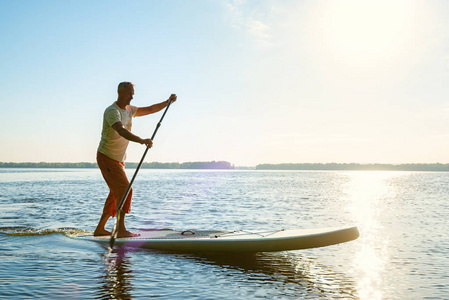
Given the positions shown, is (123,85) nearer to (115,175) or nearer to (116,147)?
(116,147)

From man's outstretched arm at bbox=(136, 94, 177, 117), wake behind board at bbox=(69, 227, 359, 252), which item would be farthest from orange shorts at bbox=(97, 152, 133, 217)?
man's outstretched arm at bbox=(136, 94, 177, 117)

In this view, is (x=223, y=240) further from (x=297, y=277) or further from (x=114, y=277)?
(x=114, y=277)

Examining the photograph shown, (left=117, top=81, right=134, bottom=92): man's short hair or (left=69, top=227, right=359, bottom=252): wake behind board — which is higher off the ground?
(left=117, top=81, right=134, bottom=92): man's short hair

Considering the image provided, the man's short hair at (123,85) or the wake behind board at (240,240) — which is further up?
the man's short hair at (123,85)

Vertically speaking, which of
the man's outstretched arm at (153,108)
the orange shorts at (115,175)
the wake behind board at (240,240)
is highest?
the man's outstretched arm at (153,108)

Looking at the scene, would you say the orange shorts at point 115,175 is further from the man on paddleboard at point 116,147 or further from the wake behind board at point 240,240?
the wake behind board at point 240,240

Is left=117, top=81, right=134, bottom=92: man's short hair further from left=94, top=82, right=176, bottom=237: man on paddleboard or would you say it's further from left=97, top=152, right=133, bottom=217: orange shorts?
left=97, top=152, right=133, bottom=217: orange shorts

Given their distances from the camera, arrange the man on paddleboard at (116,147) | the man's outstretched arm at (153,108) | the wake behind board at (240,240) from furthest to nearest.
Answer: the man's outstretched arm at (153,108), the man on paddleboard at (116,147), the wake behind board at (240,240)

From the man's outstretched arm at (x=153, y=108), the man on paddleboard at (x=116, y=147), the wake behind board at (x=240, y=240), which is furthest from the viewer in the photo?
the man's outstretched arm at (x=153, y=108)

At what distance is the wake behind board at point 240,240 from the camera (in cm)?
721

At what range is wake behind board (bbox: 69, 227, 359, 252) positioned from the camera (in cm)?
721

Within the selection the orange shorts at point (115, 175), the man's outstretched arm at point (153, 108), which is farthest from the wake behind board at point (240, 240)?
the man's outstretched arm at point (153, 108)

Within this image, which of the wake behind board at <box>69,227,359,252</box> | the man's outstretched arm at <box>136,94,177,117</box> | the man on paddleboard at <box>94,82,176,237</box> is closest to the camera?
the wake behind board at <box>69,227,359,252</box>

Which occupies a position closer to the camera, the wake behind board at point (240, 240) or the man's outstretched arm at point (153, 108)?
the wake behind board at point (240, 240)
